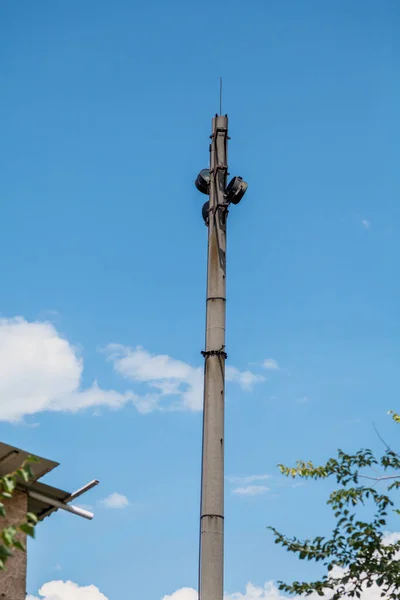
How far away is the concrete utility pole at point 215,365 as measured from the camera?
14461 mm

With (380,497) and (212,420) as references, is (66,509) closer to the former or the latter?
(212,420)

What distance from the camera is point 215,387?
51.6 ft

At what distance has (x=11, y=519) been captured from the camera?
Result: 488 inches

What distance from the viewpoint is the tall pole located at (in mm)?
14438

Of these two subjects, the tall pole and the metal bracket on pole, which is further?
the metal bracket on pole

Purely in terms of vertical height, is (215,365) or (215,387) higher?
(215,365)

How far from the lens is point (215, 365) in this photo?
15828 mm

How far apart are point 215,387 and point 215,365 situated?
1.26 feet

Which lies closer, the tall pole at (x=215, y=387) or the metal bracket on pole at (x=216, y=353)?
the tall pole at (x=215, y=387)

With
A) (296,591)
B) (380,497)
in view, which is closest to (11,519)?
(296,591)

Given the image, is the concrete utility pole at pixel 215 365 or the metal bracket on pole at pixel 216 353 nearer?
the concrete utility pole at pixel 215 365

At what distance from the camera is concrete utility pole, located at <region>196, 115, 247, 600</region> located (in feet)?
47.4

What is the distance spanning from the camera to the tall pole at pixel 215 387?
1444 cm

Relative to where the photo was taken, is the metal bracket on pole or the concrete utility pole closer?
the concrete utility pole
